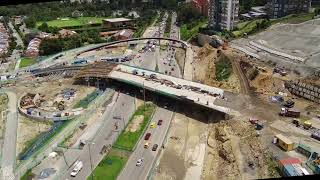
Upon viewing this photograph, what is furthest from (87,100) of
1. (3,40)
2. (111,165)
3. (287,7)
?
(287,7)

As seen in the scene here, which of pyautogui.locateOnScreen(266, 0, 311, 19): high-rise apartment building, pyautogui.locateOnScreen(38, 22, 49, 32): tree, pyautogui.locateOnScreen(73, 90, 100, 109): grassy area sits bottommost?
pyautogui.locateOnScreen(73, 90, 100, 109): grassy area

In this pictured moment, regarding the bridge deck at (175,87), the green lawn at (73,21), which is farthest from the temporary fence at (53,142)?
the green lawn at (73,21)

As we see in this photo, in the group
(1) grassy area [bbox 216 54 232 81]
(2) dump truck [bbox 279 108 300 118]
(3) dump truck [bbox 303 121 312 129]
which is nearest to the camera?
(3) dump truck [bbox 303 121 312 129]

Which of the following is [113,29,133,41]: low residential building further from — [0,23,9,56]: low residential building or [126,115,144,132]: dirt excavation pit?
[126,115,144,132]: dirt excavation pit

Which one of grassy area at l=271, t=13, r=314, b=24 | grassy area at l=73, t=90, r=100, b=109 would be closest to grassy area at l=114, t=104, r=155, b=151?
grassy area at l=73, t=90, r=100, b=109

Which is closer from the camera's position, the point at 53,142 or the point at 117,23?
the point at 53,142

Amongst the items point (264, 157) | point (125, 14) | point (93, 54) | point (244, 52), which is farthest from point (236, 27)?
point (264, 157)

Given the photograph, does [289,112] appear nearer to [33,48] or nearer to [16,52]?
[33,48]

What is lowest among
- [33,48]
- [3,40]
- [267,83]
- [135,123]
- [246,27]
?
[135,123]
